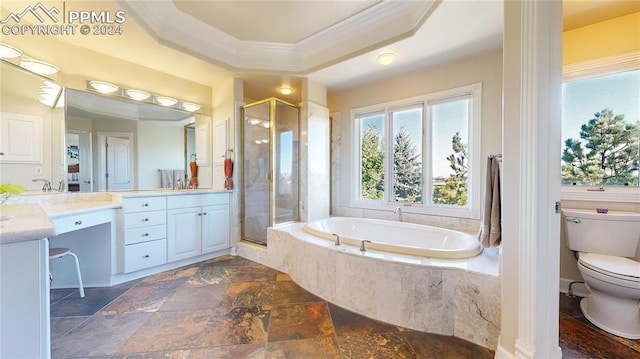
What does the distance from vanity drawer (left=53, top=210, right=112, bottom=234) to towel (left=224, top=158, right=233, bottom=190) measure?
120cm

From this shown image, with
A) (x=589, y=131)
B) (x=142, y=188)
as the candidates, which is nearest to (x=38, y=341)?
(x=142, y=188)

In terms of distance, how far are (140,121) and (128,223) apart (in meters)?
1.26

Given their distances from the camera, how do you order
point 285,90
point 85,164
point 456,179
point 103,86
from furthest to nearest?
point 285,90
point 456,179
point 103,86
point 85,164

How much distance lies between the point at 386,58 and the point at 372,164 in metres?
1.32

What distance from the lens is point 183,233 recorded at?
2762mm

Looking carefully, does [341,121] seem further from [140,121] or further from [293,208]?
[140,121]

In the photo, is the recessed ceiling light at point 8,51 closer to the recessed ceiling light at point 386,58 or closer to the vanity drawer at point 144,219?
the vanity drawer at point 144,219

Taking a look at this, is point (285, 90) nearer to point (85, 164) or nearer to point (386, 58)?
point (386, 58)

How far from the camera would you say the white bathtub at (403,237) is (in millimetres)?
1770

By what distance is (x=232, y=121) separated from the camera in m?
3.15

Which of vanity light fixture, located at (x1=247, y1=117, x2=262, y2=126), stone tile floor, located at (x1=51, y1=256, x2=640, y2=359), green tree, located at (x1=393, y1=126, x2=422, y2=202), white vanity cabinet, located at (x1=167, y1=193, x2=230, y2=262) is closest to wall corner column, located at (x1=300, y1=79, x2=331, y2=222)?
vanity light fixture, located at (x1=247, y1=117, x2=262, y2=126)

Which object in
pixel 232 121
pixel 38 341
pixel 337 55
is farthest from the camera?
pixel 232 121

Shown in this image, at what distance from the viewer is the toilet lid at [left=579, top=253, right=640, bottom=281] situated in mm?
1475

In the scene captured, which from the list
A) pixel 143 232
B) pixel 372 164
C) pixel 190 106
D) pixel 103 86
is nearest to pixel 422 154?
pixel 372 164
